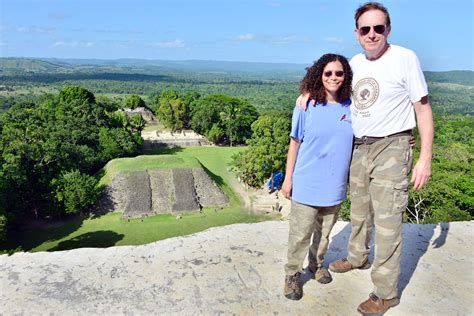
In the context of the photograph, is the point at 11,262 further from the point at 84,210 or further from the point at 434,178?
the point at 434,178

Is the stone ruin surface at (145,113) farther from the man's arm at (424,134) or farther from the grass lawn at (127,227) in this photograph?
the man's arm at (424,134)

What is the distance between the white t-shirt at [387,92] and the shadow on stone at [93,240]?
50.2ft

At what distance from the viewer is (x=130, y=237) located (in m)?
17.3

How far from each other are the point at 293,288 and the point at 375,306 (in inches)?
28.1

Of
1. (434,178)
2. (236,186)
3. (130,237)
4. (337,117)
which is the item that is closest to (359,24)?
(337,117)

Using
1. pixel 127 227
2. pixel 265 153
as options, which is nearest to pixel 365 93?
pixel 127 227

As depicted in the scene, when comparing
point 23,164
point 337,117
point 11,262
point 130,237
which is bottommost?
point 130,237

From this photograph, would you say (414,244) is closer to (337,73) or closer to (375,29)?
(337,73)

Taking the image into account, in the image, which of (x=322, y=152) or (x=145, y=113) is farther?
(x=145, y=113)

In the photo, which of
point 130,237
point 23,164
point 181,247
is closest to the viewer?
point 181,247

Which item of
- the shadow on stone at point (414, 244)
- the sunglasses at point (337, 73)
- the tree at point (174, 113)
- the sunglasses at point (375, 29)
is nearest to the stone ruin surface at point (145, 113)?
the tree at point (174, 113)

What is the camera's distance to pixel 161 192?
21453 millimetres

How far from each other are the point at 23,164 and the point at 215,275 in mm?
19075

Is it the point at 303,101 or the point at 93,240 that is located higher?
the point at 303,101
